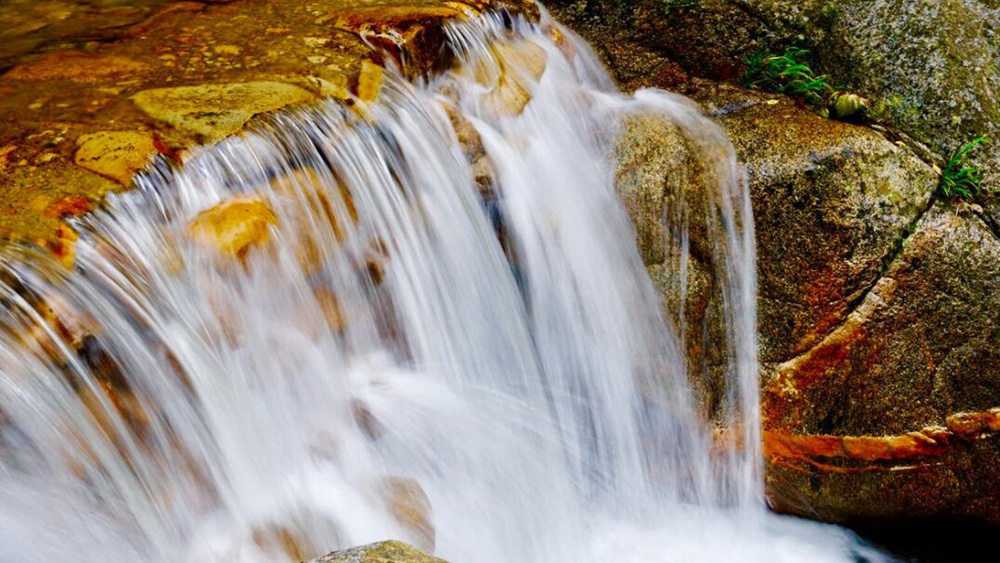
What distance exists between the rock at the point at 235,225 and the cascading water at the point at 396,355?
13mm

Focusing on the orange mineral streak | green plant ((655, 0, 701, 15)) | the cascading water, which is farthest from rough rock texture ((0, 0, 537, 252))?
the orange mineral streak

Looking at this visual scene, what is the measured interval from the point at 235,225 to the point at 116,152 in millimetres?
694

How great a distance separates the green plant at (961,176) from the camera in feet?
14.4

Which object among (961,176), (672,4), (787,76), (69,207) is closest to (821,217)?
(961,176)

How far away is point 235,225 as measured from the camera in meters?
3.57

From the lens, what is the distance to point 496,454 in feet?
13.8

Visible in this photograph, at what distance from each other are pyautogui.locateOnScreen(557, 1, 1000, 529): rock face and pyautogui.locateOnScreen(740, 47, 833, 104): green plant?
427mm

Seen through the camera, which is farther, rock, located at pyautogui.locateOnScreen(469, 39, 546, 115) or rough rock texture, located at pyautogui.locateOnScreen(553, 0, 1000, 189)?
rock, located at pyautogui.locateOnScreen(469, 39, 546, 115)

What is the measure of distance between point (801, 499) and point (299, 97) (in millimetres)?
3648

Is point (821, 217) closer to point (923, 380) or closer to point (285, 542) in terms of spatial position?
point (923, 380)

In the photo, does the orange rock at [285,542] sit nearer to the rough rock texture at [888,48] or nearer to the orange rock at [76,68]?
the orange rock at [76,68]

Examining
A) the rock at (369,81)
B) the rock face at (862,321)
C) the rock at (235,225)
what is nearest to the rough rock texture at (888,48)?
the rock face at (862,321)

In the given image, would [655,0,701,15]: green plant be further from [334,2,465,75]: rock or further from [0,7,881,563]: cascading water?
[334,2,465,75]: rock

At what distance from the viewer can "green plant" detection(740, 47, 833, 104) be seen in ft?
16.1
